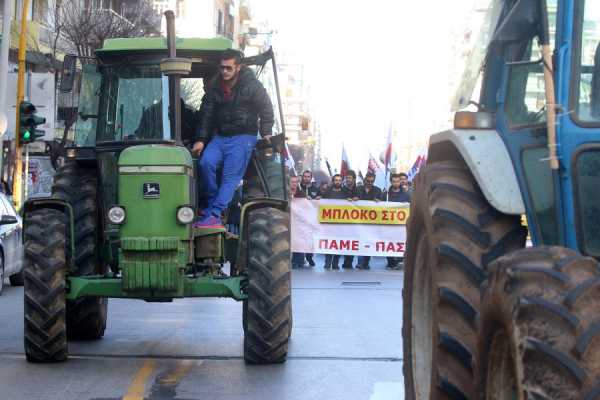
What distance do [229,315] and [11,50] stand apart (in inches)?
1221

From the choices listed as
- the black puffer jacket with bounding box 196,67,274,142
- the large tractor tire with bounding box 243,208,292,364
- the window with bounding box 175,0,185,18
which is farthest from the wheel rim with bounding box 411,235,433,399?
the window with bounding box 175,0,185,18

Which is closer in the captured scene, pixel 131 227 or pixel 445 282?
pixel 445 282

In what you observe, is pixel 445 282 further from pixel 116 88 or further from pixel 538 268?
pixel 116 88

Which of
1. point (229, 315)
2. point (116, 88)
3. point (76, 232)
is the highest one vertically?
point (116, 88)

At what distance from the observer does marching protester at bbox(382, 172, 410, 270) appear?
88.1 ft

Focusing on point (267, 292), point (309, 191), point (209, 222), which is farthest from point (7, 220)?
point (309, 191)

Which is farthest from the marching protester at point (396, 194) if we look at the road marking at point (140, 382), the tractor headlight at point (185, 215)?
the tractor headlight at point (185, 215)

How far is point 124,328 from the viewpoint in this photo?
529 inches

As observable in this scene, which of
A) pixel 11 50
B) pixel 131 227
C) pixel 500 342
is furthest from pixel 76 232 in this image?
pixel 11 50

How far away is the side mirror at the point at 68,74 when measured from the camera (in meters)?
11.7

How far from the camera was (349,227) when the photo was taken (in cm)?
2686

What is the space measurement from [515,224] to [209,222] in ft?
18.5

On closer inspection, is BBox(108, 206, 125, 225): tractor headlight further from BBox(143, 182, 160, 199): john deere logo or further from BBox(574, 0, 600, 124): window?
BBox(574, 0, 600, 124): window

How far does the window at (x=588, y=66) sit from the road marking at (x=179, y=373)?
16.4 feet
